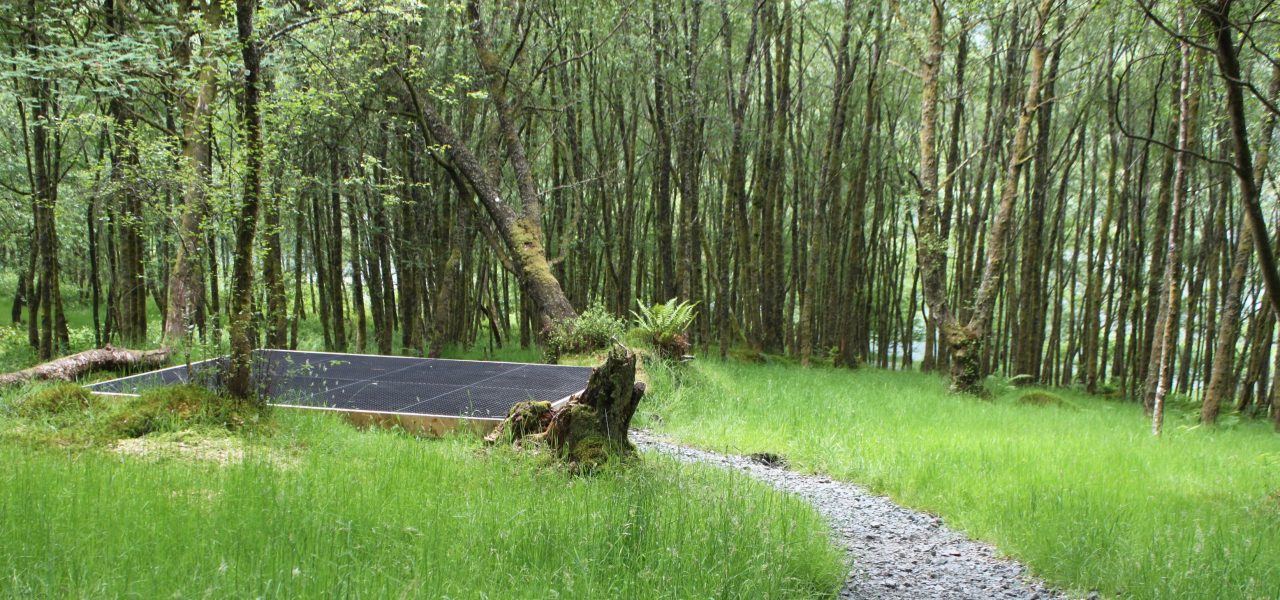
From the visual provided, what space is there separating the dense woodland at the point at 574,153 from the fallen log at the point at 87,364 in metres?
0.88

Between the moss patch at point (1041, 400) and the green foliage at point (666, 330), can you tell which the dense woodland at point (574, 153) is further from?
the green foliage at point (666, 330)

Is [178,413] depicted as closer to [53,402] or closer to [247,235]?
[53,402]

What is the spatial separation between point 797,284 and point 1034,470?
14.1 metres

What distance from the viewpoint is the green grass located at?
3.34 metres

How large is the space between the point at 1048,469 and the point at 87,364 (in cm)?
832

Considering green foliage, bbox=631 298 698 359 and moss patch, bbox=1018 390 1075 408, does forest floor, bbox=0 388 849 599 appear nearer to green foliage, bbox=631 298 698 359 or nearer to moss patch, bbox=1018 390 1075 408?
green foliage, bbox=631 298 698 359

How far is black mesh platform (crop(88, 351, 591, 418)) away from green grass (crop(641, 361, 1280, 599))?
1.23 metres

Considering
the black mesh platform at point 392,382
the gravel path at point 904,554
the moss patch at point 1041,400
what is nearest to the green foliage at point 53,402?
the black mesh platform at point 392,382

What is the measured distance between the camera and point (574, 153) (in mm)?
12875

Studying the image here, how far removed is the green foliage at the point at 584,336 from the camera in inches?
360

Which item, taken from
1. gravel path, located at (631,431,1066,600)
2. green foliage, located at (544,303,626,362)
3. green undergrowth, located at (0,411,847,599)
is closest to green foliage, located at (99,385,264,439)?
green undergrowth, located at (0,411,847,599)

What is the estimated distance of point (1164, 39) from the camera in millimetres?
8781

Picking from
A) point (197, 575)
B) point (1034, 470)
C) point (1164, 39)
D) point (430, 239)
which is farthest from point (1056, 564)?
point (430, 239)

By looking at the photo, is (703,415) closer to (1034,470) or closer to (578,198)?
(1034,470)
